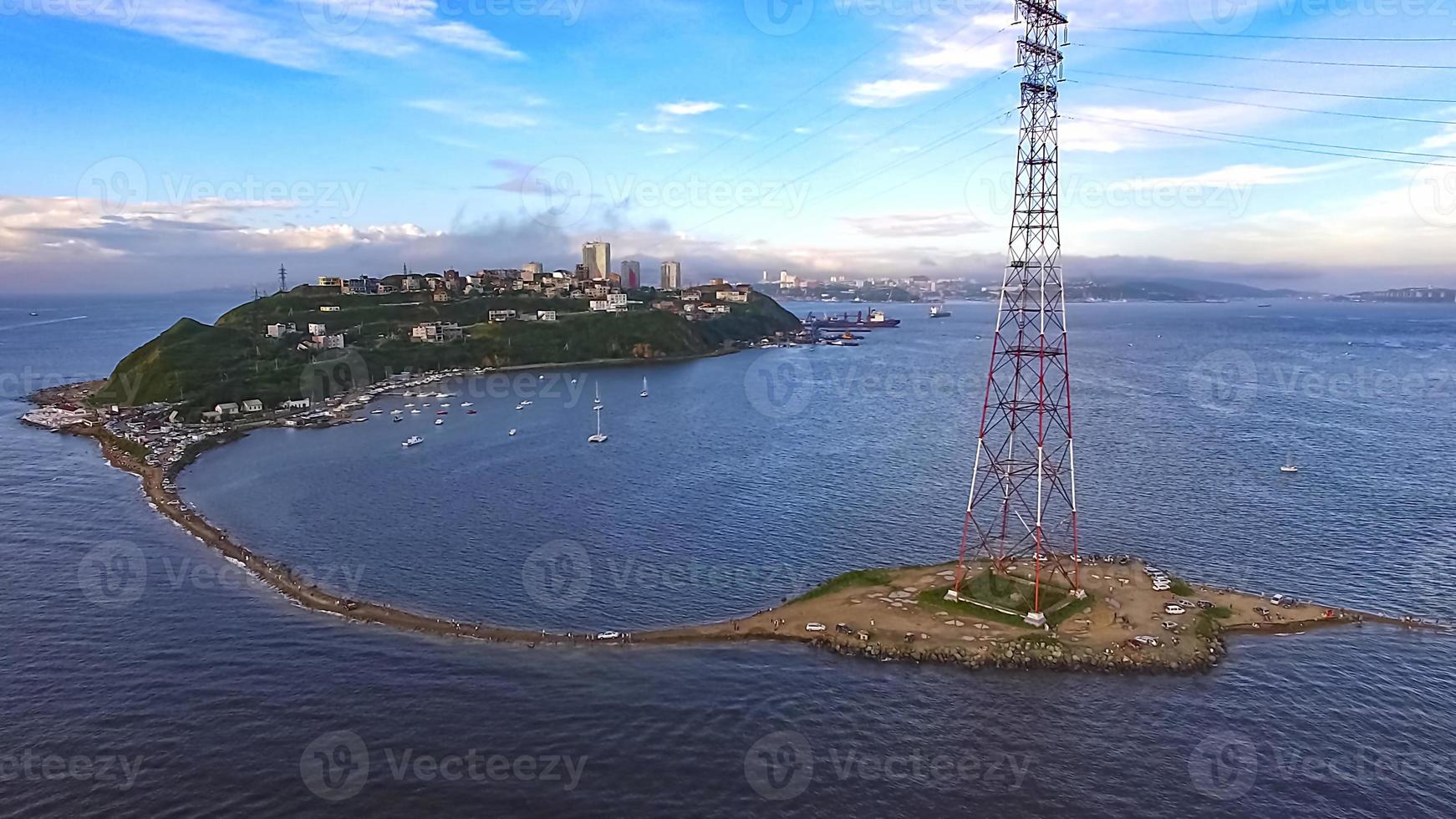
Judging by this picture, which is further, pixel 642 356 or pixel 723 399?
pixel 642 356

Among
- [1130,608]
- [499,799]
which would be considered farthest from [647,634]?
[1130,608]

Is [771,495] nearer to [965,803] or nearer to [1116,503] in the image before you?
[1116,503]
